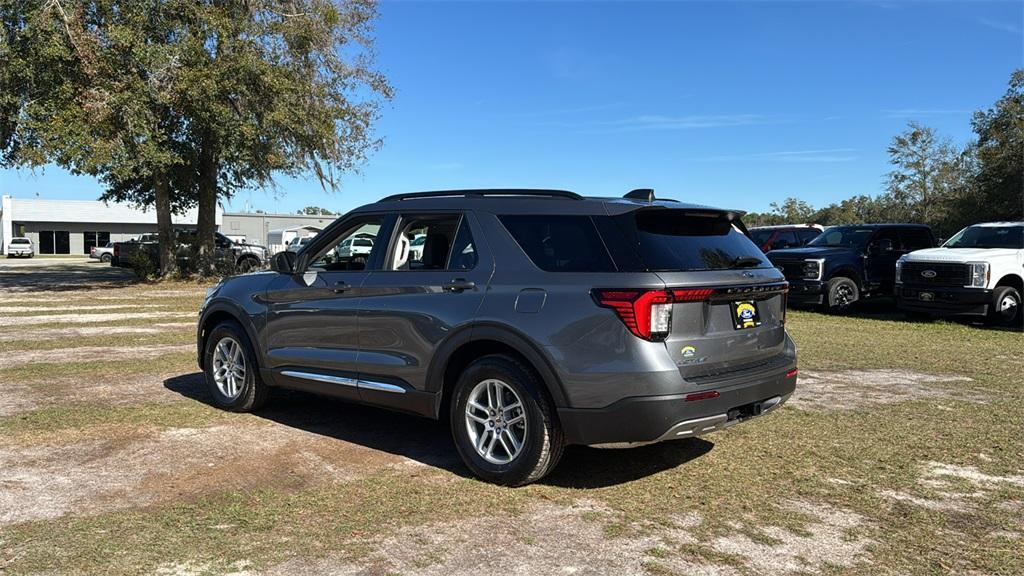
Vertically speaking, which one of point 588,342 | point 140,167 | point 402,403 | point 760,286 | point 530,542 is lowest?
point 530,542

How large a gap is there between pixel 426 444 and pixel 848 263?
13057mm

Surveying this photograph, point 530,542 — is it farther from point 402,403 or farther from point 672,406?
point 402,403

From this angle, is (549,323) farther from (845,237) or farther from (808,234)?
(808,234)

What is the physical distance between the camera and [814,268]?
1612cm

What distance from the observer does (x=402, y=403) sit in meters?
5.39

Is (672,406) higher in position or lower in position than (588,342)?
lower

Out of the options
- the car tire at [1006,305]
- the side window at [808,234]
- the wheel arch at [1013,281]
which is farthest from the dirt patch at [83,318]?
the side window at [808,234]

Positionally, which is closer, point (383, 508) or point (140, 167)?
point (383, 508)

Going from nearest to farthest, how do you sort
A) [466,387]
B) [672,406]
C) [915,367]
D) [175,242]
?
[672,406]
[466,387]
[915,367]
[175,242]

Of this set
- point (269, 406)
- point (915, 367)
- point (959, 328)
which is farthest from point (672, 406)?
point (959, 328)

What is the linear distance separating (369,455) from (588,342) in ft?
6.65

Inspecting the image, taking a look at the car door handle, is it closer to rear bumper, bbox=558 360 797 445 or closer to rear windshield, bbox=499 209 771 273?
rear windshield, bbox=499 209 771 273

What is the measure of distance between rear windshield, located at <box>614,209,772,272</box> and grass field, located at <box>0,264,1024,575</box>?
1.39 metres

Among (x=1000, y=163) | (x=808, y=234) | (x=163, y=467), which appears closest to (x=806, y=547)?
(x=163, y=467)
